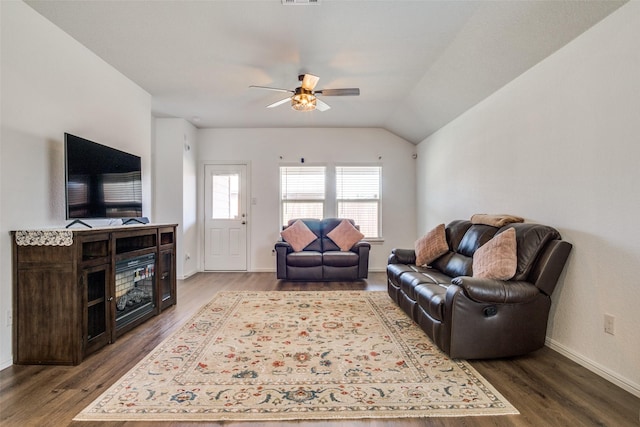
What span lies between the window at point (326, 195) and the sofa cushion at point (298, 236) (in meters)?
0.62

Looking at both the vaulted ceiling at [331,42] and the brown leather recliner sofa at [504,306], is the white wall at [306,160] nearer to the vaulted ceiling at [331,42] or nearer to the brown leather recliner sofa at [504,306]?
the vaulted ceiling at [331,42]

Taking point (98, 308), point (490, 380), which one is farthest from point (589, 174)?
point (98, 308)

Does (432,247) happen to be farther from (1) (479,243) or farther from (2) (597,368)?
(2) (597,368)

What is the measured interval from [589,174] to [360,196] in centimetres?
382

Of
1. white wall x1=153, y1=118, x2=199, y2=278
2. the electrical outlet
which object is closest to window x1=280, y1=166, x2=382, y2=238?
white wall x1=153, y1=118, x2=199, y2=278

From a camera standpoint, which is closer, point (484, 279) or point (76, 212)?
point (484, 279)

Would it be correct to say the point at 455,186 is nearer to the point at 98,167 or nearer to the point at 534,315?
the point at 534,315

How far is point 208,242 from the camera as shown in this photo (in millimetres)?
5664

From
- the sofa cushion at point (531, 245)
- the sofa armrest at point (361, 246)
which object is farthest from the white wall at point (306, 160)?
the sofa cushion at point (531, 245)

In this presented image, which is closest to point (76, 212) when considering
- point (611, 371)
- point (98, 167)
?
point (98, 167)

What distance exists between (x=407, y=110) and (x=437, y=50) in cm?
164

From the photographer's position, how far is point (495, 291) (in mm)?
2137

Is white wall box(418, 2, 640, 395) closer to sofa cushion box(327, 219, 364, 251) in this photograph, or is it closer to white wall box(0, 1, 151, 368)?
sofa cushion box(327, 219, 364, 251)

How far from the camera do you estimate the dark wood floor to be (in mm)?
1562
